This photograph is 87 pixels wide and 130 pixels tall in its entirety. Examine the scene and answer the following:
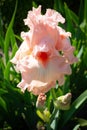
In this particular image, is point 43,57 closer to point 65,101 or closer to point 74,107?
point 65,101

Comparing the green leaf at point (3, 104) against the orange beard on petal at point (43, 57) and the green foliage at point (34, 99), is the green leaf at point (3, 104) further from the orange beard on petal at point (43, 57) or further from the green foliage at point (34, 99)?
the orange beard on petal at point (43, 57)

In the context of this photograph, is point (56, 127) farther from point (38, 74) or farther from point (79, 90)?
→ point (38, 74)

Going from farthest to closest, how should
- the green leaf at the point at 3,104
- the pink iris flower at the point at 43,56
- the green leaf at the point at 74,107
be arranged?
the green leaf at the point at 3,104 → the green leaf at the point at 74,107 → the pink iris flower at the point at 43,56

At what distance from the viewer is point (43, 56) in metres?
1.28

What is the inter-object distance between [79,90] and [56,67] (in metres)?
0.85

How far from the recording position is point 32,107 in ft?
6.35

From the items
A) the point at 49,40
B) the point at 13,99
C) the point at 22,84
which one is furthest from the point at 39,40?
the point at 13,99

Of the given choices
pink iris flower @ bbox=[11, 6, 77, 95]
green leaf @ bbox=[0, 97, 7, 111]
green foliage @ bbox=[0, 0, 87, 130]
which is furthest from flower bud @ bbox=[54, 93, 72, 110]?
green leaf @ bbox=[0, 97, 7, 111]

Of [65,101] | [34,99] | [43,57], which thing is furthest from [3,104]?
[43,57]

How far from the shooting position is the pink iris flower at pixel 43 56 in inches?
49.8

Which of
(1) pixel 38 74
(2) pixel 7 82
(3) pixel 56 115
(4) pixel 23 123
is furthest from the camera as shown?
(4) pixel 23 123

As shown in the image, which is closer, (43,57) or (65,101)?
(43,57)

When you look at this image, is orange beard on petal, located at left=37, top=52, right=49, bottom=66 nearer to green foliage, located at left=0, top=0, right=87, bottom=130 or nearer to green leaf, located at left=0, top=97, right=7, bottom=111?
green foliage, located at left=0, top=0, right=87, bottom=130

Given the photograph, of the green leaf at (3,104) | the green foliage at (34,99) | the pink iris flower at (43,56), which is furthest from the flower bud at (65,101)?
the green leaf at (3,104)
